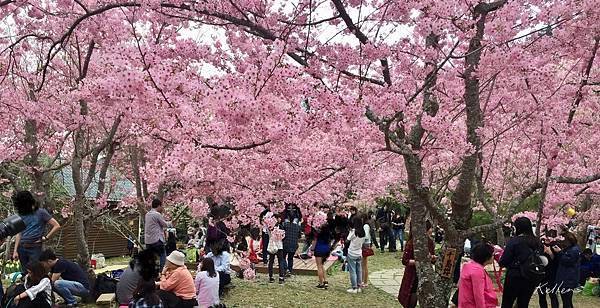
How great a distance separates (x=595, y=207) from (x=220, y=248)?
9077 mm

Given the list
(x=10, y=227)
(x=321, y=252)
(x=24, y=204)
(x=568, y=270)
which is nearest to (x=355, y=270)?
(x=321, y=252)

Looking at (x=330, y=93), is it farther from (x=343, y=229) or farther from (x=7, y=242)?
(x=343, y=229)

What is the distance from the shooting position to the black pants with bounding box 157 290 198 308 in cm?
577

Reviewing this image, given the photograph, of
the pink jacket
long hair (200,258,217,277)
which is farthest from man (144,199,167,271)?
the pink jacket

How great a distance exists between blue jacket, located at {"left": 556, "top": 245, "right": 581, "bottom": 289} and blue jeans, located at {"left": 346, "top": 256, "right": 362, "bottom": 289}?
3.20 m

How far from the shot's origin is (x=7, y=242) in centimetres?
897

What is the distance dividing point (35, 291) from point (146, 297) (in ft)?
4.43

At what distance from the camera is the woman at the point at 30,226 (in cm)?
596

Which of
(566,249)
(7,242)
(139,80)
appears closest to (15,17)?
(7,242)

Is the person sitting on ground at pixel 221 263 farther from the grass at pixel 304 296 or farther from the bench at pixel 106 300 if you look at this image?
the bench at pixel 106 300

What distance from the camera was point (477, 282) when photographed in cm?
501

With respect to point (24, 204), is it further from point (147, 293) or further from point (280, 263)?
point (280, 263)

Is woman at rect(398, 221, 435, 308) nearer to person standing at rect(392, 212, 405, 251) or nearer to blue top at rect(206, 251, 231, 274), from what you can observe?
blue top at rect(206, 251, 231, 274)

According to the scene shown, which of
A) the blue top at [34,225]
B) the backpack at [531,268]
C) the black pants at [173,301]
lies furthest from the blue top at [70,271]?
the backpack at [531,268]
